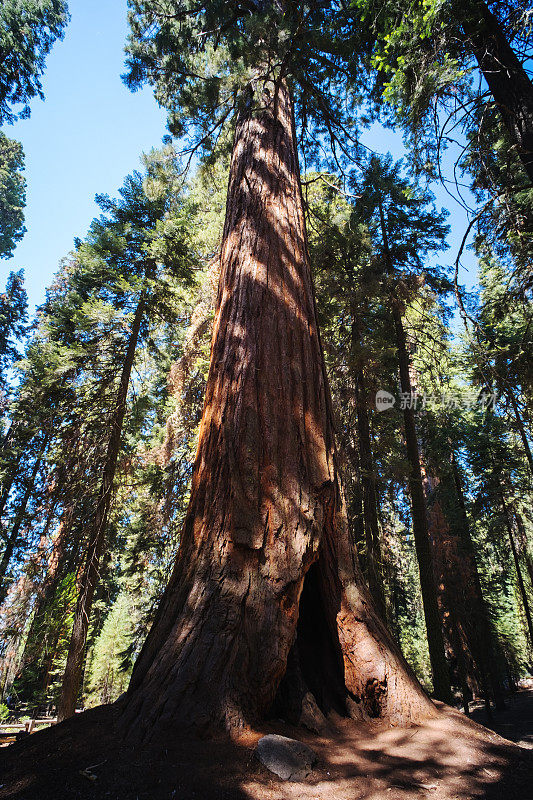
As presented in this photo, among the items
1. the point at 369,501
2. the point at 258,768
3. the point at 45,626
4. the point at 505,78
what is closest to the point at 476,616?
the point at 369,501

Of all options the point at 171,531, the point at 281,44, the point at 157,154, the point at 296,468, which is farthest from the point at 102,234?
the point at 296,468

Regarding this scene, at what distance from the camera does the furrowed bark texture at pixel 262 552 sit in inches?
83.2

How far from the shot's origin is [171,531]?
826 cm

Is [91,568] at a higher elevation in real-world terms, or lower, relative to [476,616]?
higher

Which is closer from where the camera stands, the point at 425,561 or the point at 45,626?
the point at 45,626

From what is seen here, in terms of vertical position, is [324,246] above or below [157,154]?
above

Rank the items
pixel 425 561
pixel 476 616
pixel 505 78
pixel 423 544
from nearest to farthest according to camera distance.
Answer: pixel 505 78
pixel 425 561
pixel 423 544
pixel 476 616

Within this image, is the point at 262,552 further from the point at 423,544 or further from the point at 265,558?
the point at 423,544

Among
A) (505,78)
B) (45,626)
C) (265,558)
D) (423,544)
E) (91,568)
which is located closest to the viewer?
(265,558)

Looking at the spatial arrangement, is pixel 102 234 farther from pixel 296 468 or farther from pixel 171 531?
pixel 296 468

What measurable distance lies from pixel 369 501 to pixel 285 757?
23.0 ft

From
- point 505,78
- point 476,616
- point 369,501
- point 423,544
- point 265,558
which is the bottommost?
point 476,616

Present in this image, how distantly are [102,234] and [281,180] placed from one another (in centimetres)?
608

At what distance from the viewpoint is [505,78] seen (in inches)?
187
